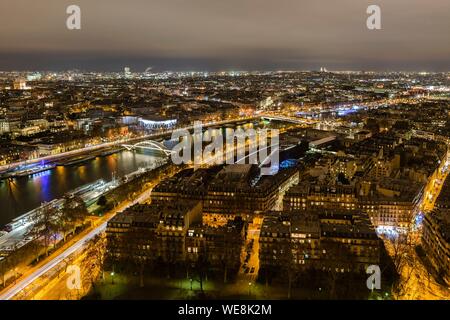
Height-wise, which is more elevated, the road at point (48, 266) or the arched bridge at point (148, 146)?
the arched bridge at point (148, 146)

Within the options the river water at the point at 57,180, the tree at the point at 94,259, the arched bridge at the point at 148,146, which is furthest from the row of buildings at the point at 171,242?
the arched bridge at the point at 148,146

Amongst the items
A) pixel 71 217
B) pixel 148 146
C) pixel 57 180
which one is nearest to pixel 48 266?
pixel 71 217

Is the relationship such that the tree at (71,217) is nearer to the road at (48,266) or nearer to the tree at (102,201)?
the road at (48,266)

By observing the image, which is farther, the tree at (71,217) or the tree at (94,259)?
the tree at (71,217)

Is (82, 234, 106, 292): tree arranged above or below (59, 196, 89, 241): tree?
below

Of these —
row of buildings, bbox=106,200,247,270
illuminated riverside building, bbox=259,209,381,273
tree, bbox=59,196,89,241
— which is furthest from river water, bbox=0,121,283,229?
illuminated riverside building, bbox=259,209,381,273

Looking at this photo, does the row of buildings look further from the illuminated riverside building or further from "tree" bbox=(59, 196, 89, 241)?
"tree" bbox=(59, 196, 89, 241)

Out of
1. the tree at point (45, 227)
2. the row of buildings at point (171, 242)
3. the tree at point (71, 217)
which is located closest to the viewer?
the row of buildings at point (171, 242)

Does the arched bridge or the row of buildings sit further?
the arched bridge

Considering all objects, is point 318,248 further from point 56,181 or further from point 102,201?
point 56,181

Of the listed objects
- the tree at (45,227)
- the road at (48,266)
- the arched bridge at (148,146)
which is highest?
the arched bridge at (148,146)
